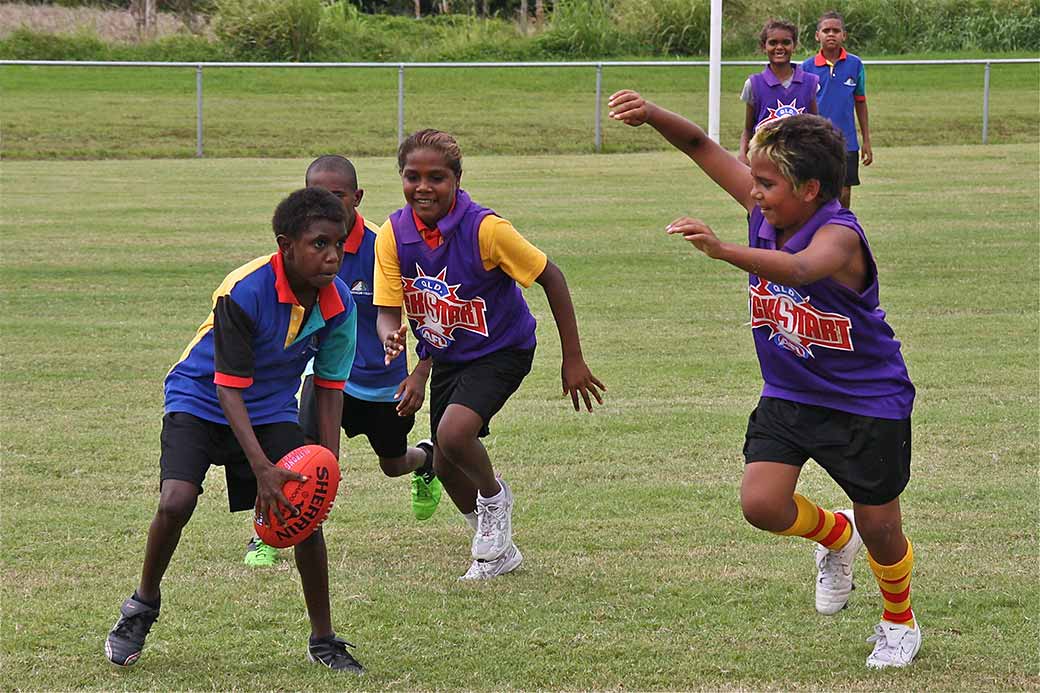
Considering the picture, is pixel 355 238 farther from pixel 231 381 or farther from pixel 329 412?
pixel 231 381

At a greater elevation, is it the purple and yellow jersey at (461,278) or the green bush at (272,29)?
the green bush at (272,29)

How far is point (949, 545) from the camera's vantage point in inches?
218

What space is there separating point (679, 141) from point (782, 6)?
88.5 feet

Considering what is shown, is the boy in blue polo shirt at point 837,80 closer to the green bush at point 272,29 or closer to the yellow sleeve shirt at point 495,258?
the yellow sleeve shirt at point 495,258

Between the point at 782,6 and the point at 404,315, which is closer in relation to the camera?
the point at 404,315

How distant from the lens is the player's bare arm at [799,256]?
396 cm

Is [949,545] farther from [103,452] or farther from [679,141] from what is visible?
[103,452]

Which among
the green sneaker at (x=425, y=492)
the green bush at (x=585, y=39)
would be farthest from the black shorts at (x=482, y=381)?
the green bush at (x=585, y=39)

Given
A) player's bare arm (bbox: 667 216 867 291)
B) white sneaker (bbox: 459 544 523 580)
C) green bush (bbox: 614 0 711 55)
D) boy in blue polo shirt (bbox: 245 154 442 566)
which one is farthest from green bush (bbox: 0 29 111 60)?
player's bare arm (bbox: 667 216 867 291)

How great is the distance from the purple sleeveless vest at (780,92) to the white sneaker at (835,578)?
775cm

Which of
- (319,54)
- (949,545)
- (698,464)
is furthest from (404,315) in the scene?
(319,54)

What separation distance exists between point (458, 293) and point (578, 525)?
3.86ft

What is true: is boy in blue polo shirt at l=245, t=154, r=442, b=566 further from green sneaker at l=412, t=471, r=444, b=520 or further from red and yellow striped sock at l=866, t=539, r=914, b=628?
red and yellow striped sock at l=866, t=539, r=914, b=628

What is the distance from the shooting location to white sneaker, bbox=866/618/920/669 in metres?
4.40
